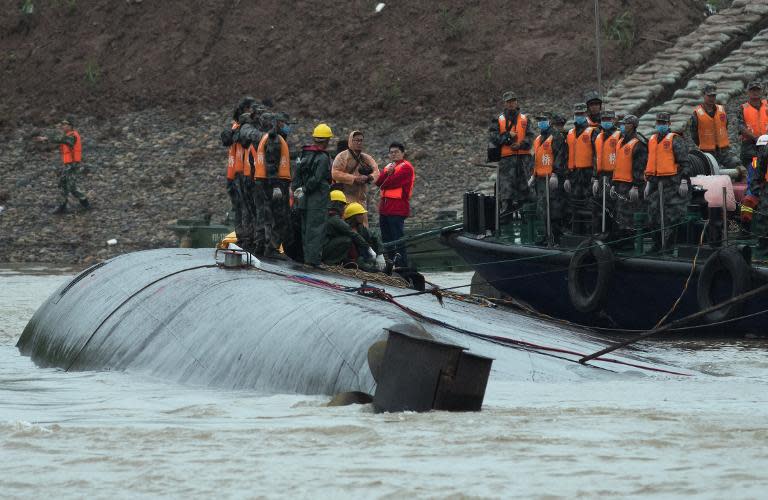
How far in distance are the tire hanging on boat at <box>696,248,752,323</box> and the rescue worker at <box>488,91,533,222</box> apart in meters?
4.94

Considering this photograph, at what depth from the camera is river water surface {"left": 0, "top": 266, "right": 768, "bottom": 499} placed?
9.20 meters

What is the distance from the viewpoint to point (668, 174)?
19.1 m

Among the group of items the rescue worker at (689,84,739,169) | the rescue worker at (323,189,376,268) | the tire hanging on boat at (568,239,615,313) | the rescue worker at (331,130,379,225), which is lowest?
the tire hanging on boat at (568,239,615,313)

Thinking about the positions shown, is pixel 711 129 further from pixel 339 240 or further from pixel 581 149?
pixel 339 240

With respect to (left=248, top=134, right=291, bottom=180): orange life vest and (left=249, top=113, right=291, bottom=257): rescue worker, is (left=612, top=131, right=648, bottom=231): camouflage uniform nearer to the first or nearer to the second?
(left=249, top=113, right=291, bottom=257): rescue worker

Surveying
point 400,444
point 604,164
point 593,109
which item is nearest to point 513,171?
point 593,109

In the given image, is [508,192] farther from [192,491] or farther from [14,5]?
[14,5]

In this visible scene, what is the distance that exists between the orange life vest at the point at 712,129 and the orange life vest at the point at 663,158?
10.6ft

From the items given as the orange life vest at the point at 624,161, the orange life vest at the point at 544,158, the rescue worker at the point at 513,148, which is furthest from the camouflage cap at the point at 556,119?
the orange life vest at the point at 624,161

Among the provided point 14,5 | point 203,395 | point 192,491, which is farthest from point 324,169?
point 14,5

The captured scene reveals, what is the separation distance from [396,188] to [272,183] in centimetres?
473

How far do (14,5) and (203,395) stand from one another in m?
33.6

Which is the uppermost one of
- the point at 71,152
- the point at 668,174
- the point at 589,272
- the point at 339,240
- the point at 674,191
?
the point at 71,152

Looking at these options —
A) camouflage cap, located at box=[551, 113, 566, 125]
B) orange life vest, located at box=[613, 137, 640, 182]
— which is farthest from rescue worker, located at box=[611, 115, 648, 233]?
camouflage cap, located at box=[551, 113, 566, 125]
